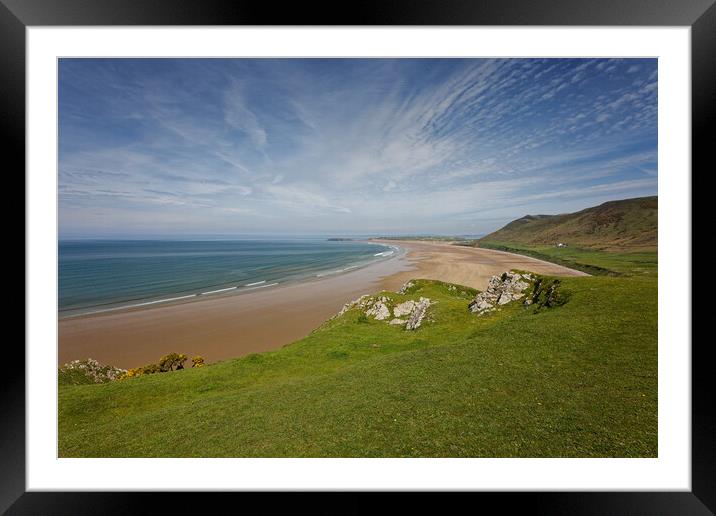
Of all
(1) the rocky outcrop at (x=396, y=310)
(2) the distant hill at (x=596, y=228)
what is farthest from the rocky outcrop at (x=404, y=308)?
(2) the distant hill at (x=596, y=228)

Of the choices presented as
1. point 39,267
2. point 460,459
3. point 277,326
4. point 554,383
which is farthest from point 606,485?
point 277,326

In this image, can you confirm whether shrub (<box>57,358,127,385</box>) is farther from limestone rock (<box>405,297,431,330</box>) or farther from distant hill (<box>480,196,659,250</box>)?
distant hill (<box>480,196,659,250</box>)

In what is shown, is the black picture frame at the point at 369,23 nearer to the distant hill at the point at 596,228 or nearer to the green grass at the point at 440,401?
the green grass at the point at 440,401

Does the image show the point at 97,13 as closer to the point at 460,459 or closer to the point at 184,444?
the point at 184,444

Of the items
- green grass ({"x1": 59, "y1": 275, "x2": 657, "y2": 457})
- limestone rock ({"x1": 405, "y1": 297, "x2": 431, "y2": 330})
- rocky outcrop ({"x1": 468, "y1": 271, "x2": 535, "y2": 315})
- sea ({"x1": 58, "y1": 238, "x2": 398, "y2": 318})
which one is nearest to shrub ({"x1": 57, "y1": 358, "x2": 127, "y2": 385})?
green grass ({"x1": 59, "y1": 275, "x2": 657, "y2": 457})

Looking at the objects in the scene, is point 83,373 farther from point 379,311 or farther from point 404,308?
point 404,308
